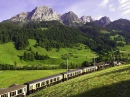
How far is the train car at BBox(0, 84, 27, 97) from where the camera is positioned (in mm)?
46713

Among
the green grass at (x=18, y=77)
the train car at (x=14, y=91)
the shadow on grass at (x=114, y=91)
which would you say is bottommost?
the green grass at (x=18, y=77)

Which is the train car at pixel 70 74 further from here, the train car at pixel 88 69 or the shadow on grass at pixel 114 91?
the shadow on grass at pixel 114 91

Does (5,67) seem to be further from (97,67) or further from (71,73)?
(71,73)

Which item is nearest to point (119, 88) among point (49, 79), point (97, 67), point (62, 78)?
point (49, 79)

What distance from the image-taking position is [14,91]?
163 ft

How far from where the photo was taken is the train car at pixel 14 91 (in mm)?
46713

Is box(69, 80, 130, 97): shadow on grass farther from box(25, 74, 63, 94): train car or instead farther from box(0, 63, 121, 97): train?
box(25, 74, 63, 94): train car

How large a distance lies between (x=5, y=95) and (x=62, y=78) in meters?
29.0


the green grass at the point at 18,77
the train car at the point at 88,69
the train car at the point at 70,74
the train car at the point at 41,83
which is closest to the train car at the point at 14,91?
the train car at the point at 41,83

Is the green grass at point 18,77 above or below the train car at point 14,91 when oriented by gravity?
below

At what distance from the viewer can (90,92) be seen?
29.8 metres

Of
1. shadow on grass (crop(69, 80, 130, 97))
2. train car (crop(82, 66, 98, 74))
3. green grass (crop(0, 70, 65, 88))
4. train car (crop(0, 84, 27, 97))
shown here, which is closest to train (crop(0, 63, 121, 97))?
train car (crop(0, 84, 27, 97))

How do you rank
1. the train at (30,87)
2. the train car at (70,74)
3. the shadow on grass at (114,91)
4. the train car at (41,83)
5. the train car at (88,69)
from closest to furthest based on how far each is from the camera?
1. the shadow on grass at (114,91)
2. the train at (30,87)
3. the train car at (41,83)
4. the train car at (70,74)
5. the train car at (88,69)

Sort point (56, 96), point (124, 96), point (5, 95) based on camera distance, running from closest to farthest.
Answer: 1. point (124, 96)
2. point (56, 96)
3. point (5, 95)
